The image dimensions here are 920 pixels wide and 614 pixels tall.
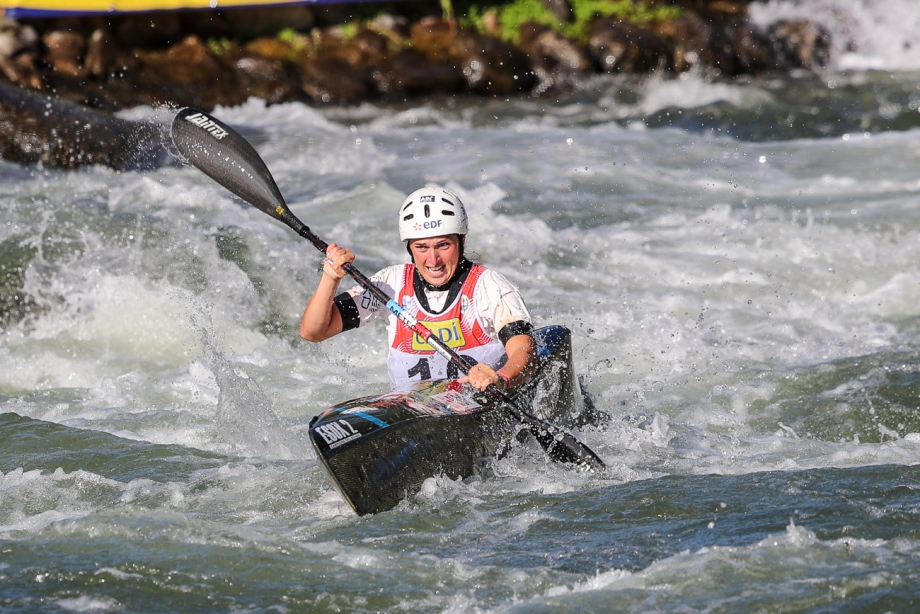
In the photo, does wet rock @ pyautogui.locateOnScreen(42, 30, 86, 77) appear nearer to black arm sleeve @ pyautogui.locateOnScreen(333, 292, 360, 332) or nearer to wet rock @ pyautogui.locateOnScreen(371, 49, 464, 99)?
wet rock @ pyautogui.locateOnScreen(371, 49, 464, 99)

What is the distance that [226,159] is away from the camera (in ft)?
21.5

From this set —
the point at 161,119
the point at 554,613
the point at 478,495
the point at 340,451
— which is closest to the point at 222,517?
the point at 340,451

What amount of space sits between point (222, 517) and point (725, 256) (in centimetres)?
650

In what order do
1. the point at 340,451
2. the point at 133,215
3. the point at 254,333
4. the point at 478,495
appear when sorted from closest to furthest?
the point at 340,451 → the point at 478,495 → the point at 254,333 → the point at 133,215

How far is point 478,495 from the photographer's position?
5.20 meters

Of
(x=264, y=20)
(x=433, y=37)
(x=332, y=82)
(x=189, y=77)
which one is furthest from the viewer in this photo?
A: (x=433, y=37)

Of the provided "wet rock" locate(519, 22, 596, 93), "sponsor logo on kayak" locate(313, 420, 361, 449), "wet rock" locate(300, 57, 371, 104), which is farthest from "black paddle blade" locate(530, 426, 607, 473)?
"wet rock" locate(519, 22, 596, 93)

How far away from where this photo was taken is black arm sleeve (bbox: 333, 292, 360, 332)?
18.5 feet

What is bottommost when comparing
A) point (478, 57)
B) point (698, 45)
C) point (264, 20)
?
point (478, 57)

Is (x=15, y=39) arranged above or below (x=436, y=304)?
above

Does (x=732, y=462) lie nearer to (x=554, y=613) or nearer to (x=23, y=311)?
(x=554, y=613)

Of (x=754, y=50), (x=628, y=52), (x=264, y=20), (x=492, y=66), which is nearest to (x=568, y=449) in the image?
(x=492, y=66)

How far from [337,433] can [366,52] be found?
13985 millimetres

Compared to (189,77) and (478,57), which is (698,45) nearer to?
(478,57)
